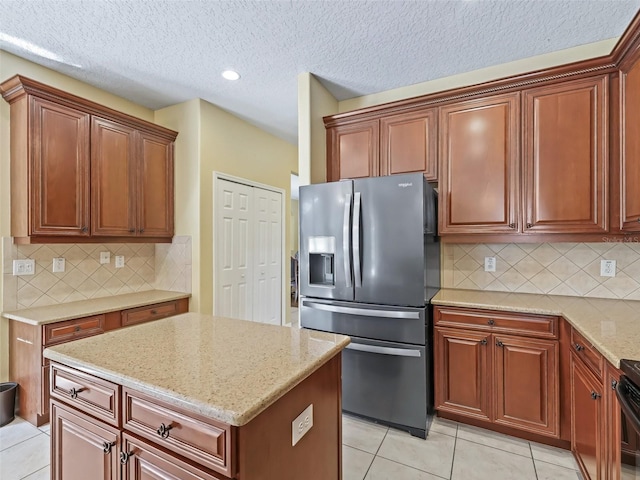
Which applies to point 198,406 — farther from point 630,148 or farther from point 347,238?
point 630,148

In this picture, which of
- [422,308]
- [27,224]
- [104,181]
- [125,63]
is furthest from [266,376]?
[125,63]

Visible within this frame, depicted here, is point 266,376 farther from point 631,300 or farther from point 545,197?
point 631,300

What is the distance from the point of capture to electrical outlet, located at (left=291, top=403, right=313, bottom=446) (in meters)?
1.08

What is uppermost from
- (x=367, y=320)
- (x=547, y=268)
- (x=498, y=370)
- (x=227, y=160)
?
(x=227, y=160)

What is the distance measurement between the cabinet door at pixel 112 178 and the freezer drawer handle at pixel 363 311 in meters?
1.84

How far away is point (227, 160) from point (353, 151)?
1.54 m

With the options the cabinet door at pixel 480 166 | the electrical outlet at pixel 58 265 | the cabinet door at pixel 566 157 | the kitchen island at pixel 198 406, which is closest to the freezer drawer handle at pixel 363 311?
the cabinet door at pixel 480 166

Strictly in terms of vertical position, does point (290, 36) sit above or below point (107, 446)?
above

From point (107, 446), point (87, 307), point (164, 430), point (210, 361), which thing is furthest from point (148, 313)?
point (164, 430)

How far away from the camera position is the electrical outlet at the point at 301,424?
3.53 feet

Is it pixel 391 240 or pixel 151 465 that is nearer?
pixel 151 465

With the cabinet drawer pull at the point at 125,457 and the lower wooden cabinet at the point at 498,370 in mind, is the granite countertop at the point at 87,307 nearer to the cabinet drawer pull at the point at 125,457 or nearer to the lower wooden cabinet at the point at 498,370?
the cabinet drawer pull at the point at 125,457

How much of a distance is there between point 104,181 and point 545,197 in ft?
11.5

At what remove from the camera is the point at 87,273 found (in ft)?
9.62
